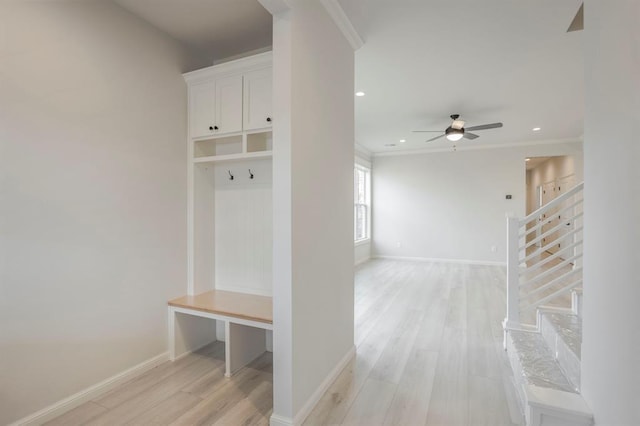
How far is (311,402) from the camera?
77.2 inches

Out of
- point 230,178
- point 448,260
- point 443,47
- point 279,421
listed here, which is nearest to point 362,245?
point 448,260

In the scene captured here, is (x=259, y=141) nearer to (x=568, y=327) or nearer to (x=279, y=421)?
(x=279, y=421)

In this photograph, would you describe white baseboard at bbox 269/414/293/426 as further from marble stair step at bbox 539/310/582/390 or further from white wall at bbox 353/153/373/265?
white wall at bbox 353/153/373/265

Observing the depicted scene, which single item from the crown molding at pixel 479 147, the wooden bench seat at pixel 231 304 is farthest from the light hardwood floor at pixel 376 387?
the crown molding at pixel 479 147

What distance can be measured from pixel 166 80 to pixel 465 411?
11.0 feet

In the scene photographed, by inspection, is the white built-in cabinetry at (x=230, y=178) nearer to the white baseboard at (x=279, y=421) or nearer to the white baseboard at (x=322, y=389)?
the white baseboard at (x=322, y=389)

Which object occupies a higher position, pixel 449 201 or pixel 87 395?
pixel 449 201

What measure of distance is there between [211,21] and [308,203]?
175 centimetres

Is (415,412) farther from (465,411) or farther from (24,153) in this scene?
(24,153)

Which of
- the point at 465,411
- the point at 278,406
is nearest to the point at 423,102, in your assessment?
the point at 465,411

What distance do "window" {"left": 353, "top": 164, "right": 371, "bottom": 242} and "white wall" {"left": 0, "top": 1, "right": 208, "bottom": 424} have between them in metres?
5.16

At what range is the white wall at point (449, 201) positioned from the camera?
6.92 metres

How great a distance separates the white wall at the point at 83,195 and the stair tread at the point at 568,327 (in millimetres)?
3026

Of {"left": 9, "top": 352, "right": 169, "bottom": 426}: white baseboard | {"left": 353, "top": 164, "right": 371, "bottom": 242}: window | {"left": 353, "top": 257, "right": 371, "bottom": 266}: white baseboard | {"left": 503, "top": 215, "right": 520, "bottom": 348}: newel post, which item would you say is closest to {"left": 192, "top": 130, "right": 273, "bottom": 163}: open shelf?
{"left": 9, "top": 352, "right": 169, "bottom": 426}: white baseboard
